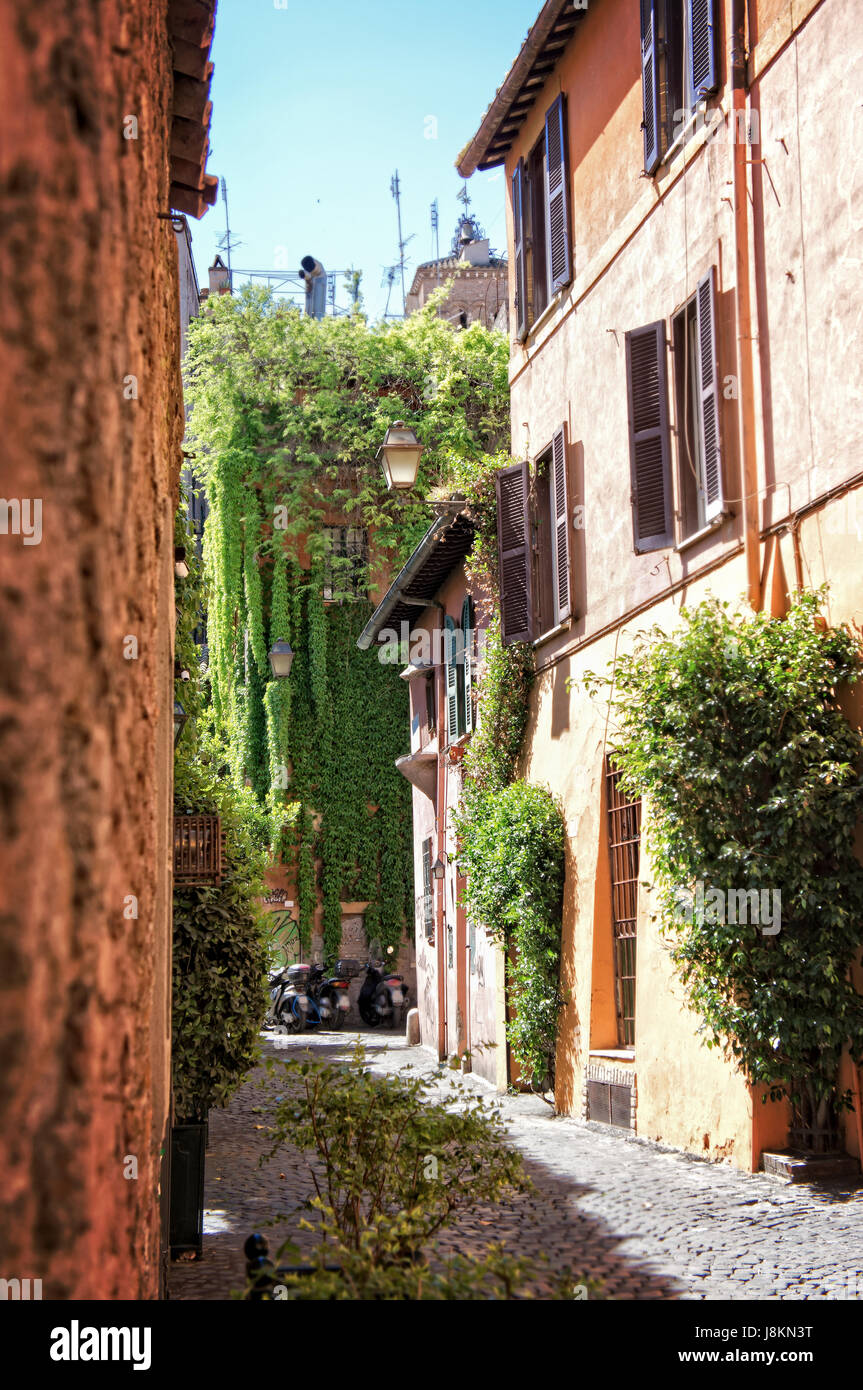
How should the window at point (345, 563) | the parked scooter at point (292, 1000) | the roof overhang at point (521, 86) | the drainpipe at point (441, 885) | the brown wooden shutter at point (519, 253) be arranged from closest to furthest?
the roof overhang at point (521, 86) → the brown wooden shutter at point (519, 253) → the drainpipe at point (441, 885) → the parked scooter at point (292, 1000) → the window at point (345, 563)

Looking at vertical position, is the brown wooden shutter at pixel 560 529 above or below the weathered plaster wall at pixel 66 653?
above

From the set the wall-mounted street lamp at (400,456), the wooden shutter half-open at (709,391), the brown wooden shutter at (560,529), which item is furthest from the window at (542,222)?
the wooden shutter half-open at (709,391)

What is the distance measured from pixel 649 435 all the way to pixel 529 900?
14.5 ft

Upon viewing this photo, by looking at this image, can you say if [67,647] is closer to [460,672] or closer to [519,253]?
[519,253]

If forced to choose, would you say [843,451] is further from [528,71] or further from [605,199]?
[528,71]

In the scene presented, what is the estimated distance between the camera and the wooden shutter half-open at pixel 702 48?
9.30 m

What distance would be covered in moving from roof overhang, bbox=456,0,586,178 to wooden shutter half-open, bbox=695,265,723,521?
434cm

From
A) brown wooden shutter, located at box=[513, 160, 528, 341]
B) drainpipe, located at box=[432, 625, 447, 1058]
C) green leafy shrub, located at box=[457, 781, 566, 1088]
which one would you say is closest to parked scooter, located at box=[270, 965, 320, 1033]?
drainpipe, located at box=[432, 625, 447, 1058]

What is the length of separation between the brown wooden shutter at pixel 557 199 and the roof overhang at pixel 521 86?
0.40m

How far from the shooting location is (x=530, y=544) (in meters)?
13.6

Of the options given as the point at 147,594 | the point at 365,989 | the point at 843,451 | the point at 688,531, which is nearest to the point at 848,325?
the point at 843,451

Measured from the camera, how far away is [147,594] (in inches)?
112

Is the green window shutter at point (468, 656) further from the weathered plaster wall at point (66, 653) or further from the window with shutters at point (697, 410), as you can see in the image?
the weathered plaster wall at point (66, 653)

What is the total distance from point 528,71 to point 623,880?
777cm
